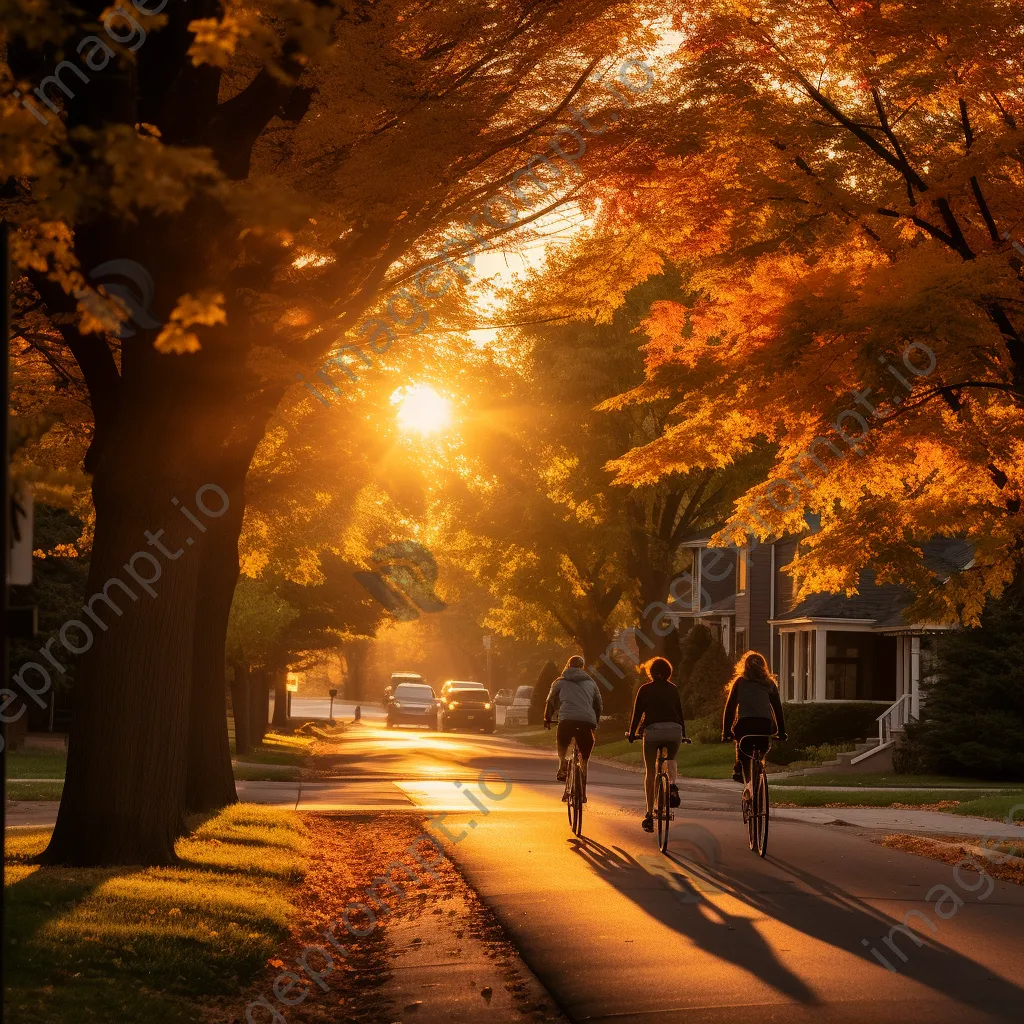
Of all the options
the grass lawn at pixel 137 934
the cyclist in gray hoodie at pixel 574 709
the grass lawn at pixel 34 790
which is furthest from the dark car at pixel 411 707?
the grass lawn at pixel 137 934

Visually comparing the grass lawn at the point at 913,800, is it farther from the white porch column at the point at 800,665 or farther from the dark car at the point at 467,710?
the dark car at the point at 467,710

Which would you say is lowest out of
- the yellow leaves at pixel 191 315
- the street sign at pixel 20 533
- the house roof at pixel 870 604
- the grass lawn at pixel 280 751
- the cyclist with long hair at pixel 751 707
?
the grass lawn at pixel 280 751

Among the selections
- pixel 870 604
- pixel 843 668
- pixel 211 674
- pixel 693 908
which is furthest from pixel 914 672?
pixel 693 908

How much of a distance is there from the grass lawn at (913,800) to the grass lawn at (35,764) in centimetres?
1274

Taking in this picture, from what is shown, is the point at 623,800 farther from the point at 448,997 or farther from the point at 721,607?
the point at 721,607

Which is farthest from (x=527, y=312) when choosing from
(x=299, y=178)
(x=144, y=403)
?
(x=144, y=403)

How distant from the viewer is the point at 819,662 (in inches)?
1677

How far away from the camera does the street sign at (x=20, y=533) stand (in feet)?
16.4

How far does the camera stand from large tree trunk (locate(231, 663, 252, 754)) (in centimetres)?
3662

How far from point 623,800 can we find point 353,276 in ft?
38.7

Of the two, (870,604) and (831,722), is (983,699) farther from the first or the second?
(870,604)

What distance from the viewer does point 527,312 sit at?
57.6ft

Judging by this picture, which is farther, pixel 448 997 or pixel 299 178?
pixel 299 178

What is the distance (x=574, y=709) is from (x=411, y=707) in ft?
159
